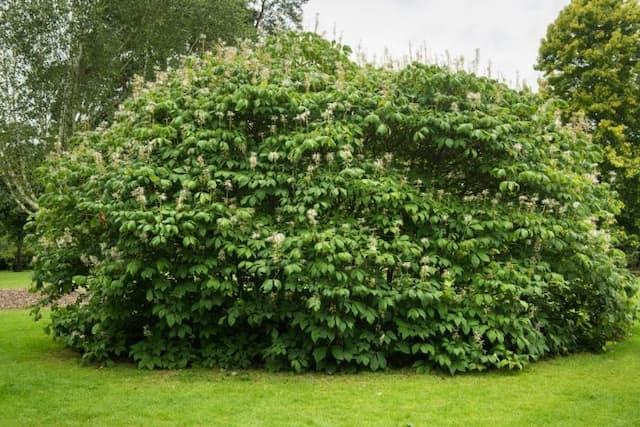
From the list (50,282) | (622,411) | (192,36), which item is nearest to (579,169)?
(622,411)

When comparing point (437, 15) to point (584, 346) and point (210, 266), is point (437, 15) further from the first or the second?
point (210, 266)

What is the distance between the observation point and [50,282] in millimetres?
8766

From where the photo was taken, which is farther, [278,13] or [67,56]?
[278,13]

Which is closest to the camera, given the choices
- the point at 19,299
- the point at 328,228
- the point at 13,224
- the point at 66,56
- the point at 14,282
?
the point at 328,228

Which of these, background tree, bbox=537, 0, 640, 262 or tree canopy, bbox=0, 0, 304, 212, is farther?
background tree, bbox=537, 0, 640, 262

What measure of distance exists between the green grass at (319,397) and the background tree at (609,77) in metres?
21.4

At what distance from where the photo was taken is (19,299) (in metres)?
17.2

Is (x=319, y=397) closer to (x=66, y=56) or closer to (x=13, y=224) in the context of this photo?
(x=66, y=56)

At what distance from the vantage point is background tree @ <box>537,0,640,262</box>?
2711 cm

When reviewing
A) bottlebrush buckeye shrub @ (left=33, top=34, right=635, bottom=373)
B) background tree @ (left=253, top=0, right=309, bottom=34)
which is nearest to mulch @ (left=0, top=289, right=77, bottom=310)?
bottlebrush buckeye shrub @ (left=33, top=34, right=635, bottom=373)

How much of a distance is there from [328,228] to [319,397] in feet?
7.03

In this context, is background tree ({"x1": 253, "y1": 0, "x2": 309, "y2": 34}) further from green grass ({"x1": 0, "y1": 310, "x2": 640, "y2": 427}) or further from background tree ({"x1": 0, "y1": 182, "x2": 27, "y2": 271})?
green grass ({"x1": 0, "y1": 310, "x2": 640, "y2": 427})

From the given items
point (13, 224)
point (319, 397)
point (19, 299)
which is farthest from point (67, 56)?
point (319, 397)

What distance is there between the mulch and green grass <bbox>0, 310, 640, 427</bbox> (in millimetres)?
8142
